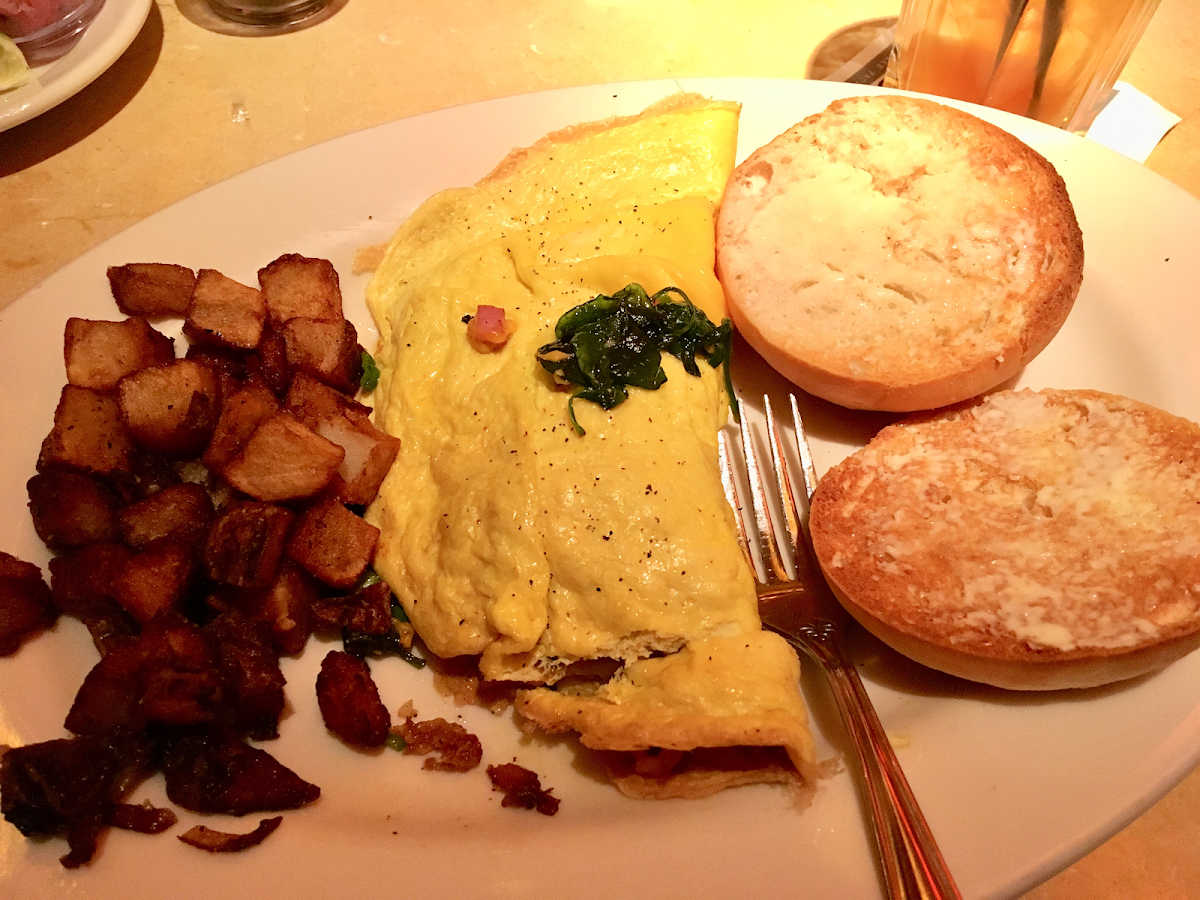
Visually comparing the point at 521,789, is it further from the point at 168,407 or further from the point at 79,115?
the point at 79,115

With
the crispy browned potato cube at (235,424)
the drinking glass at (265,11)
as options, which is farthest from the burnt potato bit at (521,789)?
the drinking glass at (265,11)

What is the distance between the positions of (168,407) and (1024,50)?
3087mm

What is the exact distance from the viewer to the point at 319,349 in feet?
7.40

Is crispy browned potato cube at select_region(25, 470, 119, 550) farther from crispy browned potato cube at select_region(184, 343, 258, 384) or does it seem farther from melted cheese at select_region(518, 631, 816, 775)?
melted cheese at select_region(518, 631, 816, 775)

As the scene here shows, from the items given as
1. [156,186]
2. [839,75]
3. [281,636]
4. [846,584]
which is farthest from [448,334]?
[839,75]

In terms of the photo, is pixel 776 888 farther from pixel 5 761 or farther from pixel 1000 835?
pixel 5 761

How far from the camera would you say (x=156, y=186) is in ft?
10.2

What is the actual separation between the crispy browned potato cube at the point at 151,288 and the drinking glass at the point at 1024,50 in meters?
2.75

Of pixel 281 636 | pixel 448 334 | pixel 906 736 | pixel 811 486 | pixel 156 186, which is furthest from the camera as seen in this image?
pixel 156 186

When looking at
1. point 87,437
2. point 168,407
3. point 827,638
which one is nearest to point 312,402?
point 168,407

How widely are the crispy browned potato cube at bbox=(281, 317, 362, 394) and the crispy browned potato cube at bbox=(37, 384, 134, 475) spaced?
0.48 m

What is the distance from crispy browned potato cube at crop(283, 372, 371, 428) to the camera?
2107 mm

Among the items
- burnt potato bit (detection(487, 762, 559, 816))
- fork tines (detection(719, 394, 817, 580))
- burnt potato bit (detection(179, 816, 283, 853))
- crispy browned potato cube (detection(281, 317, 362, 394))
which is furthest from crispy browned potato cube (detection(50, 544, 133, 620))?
fork tines (detection(719, 394, 817, 580))

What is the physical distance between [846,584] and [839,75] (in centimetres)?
245
